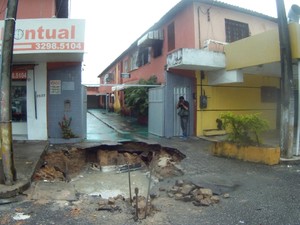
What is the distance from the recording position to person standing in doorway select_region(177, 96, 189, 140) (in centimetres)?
1312

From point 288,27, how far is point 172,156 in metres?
5.12

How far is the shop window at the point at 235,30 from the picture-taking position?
45.3 feet

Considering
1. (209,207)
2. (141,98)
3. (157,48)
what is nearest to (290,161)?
(209,207)

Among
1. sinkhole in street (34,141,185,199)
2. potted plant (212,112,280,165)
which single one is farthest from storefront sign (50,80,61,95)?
potted plant (212,112,280,165)

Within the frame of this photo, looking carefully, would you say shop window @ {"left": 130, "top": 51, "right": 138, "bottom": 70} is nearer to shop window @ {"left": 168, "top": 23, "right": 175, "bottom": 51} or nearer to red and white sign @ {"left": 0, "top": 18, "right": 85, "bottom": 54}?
shop window @ {"left": 168, "top": 23, "right": 175, "bottom": 51}

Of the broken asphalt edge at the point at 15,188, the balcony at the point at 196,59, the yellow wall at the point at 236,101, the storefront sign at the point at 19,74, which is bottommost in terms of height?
the broken asphalt edge at the point at 15,188

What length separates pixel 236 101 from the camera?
47.9 feet

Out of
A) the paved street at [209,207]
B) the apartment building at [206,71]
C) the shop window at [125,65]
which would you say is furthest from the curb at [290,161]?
the shop window at [125,65]

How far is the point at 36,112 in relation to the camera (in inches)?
449

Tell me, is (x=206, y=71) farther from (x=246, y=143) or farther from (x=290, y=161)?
(x=290, y=161)

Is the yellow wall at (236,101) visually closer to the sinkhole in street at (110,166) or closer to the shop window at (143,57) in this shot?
the sinkhole in street at (110,166)

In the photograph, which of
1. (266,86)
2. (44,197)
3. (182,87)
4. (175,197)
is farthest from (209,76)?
(44,197)

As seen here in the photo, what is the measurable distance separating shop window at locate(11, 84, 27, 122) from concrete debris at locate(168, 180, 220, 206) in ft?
24.7

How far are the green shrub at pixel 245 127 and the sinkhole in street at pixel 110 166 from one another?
1.70m
